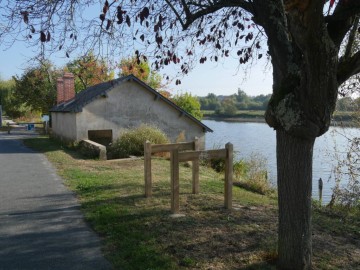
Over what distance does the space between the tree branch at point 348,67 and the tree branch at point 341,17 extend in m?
0.23

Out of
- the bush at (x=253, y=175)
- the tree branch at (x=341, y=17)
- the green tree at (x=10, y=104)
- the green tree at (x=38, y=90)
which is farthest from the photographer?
the green tree at (x=10, y=104)

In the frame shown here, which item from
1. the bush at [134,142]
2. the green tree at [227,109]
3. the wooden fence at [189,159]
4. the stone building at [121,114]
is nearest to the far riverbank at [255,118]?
the green tree at [227,109]

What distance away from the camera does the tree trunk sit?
433 cm

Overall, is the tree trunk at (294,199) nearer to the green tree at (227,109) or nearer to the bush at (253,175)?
the bush at (253,175)

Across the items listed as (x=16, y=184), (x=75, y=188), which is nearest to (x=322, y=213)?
(x=75, y=188)

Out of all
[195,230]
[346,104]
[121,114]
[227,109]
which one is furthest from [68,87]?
[227,109]

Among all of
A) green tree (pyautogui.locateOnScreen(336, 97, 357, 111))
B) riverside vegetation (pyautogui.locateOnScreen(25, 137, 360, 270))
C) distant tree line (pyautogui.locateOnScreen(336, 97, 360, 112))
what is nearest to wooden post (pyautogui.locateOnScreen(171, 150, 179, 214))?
riverside vegetation (pyautogui.locateOnScreen(25, 137, 360, 270))

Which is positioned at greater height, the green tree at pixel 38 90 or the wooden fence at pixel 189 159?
the green tree at pixel 38 90

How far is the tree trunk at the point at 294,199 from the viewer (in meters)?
4.33

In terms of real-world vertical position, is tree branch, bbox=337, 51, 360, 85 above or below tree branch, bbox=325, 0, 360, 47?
below

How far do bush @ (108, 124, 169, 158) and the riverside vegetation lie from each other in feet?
26.0

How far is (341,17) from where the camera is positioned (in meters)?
3.99

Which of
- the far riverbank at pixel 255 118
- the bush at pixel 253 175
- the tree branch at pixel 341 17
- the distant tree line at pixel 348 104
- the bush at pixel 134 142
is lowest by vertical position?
the bush at pixel 253 175

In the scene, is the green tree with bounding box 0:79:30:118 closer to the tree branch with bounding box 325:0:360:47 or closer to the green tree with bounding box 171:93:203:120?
the green tree with bounding box 171:93:203:120
